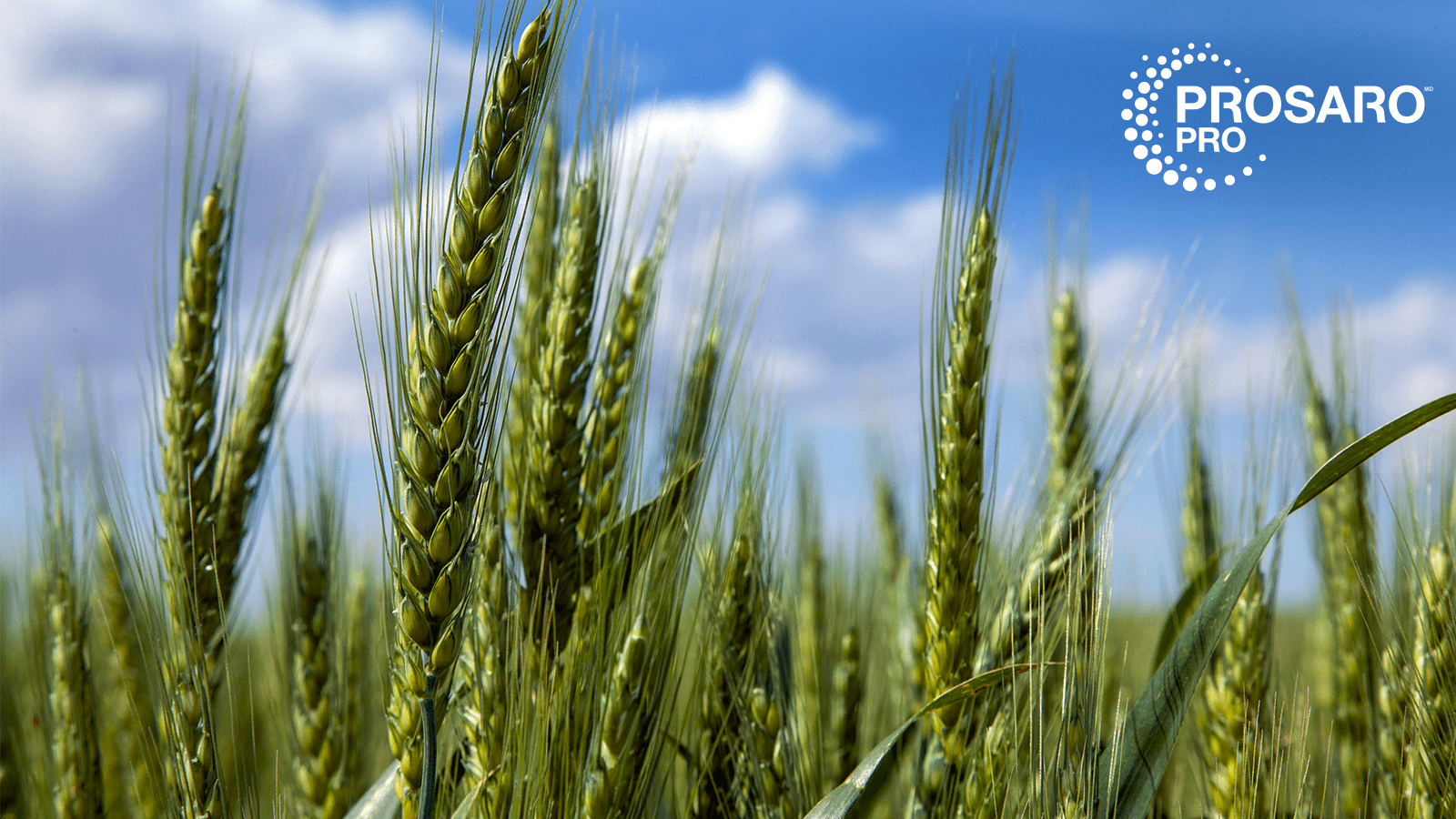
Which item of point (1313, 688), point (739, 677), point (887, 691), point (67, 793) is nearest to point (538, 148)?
point (739, 677)

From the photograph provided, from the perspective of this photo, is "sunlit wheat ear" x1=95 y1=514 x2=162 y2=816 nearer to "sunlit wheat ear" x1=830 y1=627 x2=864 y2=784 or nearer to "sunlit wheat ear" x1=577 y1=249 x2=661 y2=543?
"sunlit wheat ear" x1=577 y1=249 x2=661 y2=543

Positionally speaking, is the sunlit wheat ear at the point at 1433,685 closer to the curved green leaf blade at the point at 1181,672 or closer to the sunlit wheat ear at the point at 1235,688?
the sunlit wheat ear at the point at 1235,688

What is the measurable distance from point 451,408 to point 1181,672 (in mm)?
914

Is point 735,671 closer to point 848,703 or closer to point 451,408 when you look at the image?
point 848,703

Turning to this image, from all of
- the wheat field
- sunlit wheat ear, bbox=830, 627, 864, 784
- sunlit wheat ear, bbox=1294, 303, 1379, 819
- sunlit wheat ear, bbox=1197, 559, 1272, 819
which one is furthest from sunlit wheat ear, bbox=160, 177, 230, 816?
sunlit wheat ear, bbox=1294, 303, 1379, 819

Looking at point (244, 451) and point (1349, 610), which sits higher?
point (244, 451)

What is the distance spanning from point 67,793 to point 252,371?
2.63ft

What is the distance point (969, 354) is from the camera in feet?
4.65

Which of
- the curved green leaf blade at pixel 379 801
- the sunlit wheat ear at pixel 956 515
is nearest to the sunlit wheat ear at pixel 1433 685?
the sunlit wheat ear at pixel 956 515

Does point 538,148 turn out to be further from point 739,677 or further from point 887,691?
point 887,691

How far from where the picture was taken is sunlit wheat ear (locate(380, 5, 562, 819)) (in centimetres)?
99

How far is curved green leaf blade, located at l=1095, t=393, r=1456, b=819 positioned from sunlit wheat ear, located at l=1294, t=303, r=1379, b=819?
1.16 meters

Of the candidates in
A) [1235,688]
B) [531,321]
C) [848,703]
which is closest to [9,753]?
Answer: [531,321]

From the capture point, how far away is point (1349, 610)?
2.26 meters
